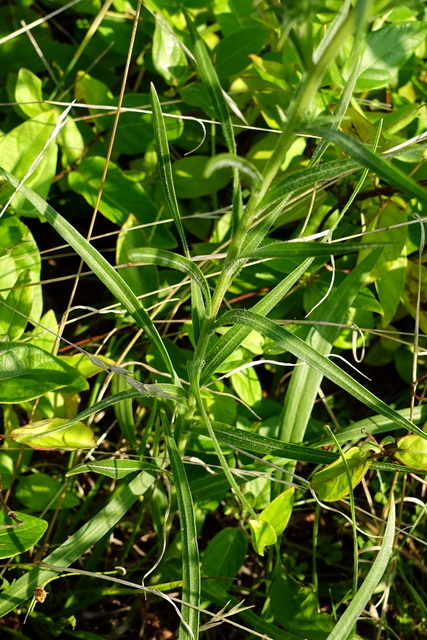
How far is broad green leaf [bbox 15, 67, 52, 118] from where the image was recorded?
4.46ft

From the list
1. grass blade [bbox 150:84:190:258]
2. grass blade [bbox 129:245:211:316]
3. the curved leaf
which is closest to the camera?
the curved leaf

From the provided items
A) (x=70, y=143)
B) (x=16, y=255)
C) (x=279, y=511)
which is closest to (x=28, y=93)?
(x=70, y=143)

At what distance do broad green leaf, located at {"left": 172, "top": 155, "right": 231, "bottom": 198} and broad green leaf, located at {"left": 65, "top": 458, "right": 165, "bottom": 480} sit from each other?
693mm

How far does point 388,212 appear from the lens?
1283 mm

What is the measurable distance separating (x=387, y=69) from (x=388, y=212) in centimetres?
31

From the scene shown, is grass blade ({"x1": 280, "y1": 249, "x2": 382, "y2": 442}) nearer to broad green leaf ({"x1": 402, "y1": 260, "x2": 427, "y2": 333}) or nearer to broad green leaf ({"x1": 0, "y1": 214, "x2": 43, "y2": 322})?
broad green leaf ({"x1": 402, "y1": 260, "x2": 427, "y2": 333})

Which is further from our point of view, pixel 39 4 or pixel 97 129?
pixel 39 4

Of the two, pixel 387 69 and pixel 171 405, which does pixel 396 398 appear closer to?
pixel 171 405

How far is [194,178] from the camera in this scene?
1.46m

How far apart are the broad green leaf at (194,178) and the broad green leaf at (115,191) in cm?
13

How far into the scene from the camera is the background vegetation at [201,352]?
973mm

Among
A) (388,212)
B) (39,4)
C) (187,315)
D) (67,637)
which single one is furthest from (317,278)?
(39,4)

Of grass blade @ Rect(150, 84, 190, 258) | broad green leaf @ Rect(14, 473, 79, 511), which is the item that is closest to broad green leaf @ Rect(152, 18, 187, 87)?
grass blade @ Rect(150, 84, 190, 258)

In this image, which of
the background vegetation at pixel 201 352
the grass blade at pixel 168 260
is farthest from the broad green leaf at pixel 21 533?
the grass blade at pixel 168 260
